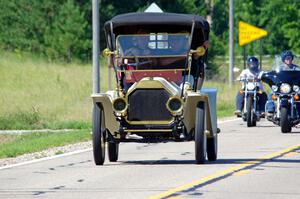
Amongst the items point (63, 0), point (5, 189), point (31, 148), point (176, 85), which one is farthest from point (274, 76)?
point (63, 0)

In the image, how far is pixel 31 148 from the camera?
74.7 ft

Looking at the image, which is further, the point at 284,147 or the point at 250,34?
the point at 250,34

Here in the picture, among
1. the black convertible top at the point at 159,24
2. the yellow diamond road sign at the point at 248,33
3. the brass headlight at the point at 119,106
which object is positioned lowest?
the brass headlight at the point at 119,106

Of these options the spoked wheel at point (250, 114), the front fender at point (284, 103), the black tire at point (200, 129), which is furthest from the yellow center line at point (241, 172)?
the spoked wheel at point (250, 114)

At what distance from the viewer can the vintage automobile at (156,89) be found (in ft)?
60.2

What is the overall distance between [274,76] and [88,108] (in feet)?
41.9

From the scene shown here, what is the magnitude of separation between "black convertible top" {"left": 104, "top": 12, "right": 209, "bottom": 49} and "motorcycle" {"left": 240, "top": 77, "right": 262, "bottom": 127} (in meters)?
8.60

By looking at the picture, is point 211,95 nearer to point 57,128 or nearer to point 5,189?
point 5,189

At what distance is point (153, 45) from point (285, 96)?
7.38 m

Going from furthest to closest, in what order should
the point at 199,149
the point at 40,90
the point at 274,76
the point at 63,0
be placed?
the point at 63,0, the point at 40,90, the point at 274,76, the point at 199,149

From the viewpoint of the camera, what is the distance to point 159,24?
65.2 ft

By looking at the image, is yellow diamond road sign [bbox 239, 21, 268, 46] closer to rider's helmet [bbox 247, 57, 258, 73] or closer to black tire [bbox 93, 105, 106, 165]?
rider's helmet [bbox 247, 57, 258, 73]

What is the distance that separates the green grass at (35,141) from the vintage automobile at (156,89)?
A: 312 centimetres

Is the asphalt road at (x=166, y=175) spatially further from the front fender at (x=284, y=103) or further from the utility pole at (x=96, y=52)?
the utility pole at (x=96, y=52)
